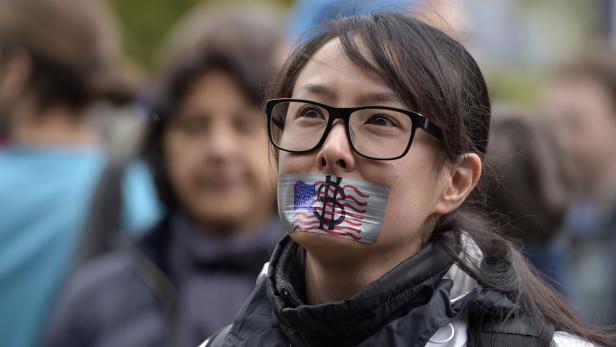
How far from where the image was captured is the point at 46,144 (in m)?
4.23

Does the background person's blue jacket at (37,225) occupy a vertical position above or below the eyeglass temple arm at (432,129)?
below

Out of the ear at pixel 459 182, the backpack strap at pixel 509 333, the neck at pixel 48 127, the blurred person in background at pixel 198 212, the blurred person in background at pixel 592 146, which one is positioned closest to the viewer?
the backpack strap at pixel 509 333

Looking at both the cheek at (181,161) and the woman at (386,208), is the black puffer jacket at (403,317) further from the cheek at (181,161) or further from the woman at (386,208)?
the cheek at (181,161)

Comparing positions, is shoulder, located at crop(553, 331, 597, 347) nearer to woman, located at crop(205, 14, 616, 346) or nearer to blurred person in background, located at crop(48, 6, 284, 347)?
woman, located at crop(205, 14, 616, 346)

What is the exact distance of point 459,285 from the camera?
2.20 metres

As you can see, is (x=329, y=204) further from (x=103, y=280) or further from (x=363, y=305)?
(x=103, y=280)

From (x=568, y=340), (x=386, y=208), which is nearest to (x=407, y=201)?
(x=386, y=208)

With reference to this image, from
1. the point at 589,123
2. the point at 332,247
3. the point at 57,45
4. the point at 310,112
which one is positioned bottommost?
the point at 589,123

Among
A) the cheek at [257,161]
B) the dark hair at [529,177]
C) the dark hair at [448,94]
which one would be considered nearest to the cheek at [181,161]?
the cheek at [257,161]

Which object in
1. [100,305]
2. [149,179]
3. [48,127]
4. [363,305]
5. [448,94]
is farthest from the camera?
[48,127]

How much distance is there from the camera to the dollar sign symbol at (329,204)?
6.74 feet

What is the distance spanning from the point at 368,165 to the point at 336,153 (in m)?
0.07

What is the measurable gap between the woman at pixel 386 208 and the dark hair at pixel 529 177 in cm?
136

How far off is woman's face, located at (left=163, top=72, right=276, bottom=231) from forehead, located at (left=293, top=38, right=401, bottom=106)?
1.65 m
